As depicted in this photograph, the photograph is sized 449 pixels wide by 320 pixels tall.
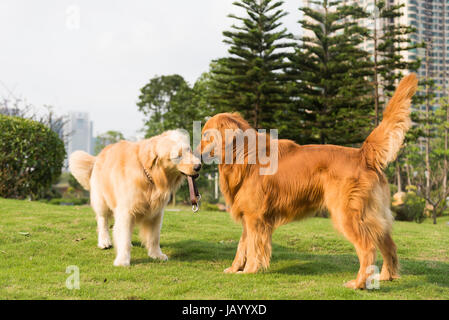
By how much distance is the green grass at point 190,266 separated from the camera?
166 inches

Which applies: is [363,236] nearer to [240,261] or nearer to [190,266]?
[240,261]

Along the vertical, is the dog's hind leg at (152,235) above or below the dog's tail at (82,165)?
below

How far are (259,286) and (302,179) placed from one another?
1276 mm

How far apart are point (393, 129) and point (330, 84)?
21.6 meters

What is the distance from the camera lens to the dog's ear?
5209 mm

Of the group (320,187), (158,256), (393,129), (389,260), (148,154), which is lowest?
(158,256)

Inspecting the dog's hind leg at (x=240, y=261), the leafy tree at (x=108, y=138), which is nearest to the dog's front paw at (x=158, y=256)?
the dog's hind leg at (x=240, y=261)

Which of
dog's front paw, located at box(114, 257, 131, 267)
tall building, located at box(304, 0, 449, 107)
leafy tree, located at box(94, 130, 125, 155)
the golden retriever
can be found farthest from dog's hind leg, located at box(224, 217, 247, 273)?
leafy tree, located at box(94, 130, 125, 155)

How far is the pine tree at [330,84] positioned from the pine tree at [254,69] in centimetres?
114

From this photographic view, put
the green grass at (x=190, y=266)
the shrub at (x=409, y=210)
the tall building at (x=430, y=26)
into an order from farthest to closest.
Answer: the tall building at (x=430, y=26), the shrub at (x=409, y=210), the green grass at (x=190, y=266)

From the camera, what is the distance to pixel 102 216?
248 inches

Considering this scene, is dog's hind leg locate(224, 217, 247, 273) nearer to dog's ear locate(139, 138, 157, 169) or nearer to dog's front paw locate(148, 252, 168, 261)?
dog's front paw locate(148, 252, 168, 261)

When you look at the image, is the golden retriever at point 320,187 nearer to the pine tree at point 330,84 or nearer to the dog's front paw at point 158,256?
the dog's front paw at point 158,256

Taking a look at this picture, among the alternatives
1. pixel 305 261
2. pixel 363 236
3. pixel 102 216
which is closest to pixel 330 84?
pixel 305 261
